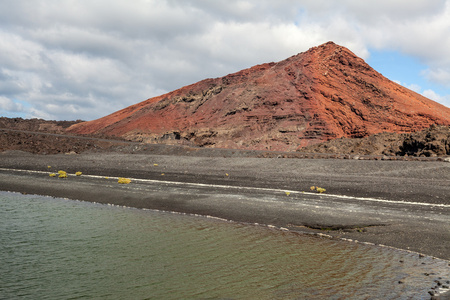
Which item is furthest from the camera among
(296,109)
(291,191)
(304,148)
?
(296,109)

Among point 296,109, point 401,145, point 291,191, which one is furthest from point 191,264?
point 296,109

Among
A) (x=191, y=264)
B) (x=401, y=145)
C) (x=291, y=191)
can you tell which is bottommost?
(x=191, y=264)

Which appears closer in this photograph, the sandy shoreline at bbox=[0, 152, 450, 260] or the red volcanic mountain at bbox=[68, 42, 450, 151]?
the sandy shoreline at bbox=[0, 152, 450, 260]

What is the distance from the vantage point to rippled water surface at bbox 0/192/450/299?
6.98 meters

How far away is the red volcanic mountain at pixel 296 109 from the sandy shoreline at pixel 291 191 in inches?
794

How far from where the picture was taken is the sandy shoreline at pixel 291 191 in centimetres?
1225

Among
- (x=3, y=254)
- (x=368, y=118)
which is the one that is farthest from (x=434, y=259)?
(x=368, y=118)

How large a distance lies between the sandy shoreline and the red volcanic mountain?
2017 centimetres

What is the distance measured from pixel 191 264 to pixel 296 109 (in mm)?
46113

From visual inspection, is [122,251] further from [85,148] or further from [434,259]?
[85,148]

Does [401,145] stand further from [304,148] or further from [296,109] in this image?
[296,109]

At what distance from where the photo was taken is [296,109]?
2057 inches

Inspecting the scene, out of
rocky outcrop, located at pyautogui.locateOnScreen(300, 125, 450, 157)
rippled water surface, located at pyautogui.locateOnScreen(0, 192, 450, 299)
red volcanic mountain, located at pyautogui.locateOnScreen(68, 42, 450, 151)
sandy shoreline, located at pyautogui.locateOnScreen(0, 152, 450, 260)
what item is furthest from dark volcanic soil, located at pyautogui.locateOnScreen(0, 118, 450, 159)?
rippled water surface, located at pyautogui.locateOnScreen(0, 192, 450, 299)

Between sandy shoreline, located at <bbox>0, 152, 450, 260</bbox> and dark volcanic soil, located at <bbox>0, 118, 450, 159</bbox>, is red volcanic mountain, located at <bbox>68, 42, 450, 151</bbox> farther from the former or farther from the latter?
sandy shoreline, located at <bbox>0, 152, 450, 260</bbox>
